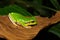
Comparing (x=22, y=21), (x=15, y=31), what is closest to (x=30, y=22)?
(x=22, y=21)

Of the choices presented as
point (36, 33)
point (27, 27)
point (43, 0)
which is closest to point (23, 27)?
point (27, 27)

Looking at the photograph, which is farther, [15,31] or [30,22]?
[30,22]

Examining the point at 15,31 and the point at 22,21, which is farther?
the point at 22,21

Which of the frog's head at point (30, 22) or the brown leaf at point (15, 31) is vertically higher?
the frog's head at point (30, 22)

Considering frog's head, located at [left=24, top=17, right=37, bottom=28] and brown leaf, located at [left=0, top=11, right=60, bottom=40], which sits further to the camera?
frog's head, located at [left=24, top=17, right=37, bottom=28]

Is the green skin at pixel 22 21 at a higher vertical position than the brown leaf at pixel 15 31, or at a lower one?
higher

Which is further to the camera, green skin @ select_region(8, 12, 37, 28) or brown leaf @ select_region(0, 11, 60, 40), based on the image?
green skin @ select_region(8, 12, 37, 28)

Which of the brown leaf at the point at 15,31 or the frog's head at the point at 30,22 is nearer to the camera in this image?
the brown leaf at the point at 15,31

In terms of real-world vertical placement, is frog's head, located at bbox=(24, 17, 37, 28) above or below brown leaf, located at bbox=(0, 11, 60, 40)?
above

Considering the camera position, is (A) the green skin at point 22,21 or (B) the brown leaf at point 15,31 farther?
(A) the green skin at point 22,21

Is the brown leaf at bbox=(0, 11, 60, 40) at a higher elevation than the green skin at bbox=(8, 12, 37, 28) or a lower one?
lower

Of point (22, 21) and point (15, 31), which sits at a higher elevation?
point (22, 21)

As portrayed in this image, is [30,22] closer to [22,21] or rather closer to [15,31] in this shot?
[22,21]
